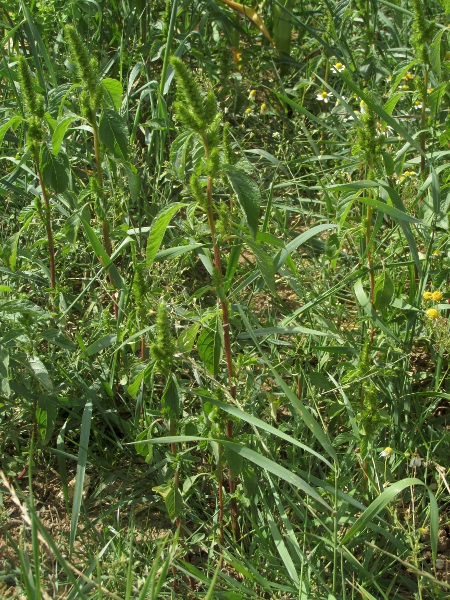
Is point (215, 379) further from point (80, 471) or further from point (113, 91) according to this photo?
point (113, 91)

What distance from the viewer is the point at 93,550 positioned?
2086mm

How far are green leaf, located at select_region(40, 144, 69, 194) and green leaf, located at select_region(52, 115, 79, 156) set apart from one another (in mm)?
27

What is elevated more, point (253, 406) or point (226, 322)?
point (226, 322)

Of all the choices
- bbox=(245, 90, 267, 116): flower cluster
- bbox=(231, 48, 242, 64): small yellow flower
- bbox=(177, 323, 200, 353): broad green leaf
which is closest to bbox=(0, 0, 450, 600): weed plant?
bbox=(177, 323, 200, 353): broad green leaf

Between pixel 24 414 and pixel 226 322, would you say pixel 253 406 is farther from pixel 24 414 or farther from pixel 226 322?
pixel 24 414

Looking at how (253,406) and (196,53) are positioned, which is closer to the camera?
(253,406)

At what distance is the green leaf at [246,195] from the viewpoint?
1759 mm

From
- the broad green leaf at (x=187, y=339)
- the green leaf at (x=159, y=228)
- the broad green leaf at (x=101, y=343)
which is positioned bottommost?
the broad green leaf at (x=101, y=343)

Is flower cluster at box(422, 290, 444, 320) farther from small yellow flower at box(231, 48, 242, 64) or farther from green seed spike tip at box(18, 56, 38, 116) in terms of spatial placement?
small yellow flower at box(231, 48, 242, 64)

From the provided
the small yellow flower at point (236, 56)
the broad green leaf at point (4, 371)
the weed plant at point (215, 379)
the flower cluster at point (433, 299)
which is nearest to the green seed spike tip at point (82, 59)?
the weed plant at point (215, 379)

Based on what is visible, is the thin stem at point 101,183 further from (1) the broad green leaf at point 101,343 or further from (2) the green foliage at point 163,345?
(2) the green foliage at point 163,345

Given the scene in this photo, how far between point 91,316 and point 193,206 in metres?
1.01

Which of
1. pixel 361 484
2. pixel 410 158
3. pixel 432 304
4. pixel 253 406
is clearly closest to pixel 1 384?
pixel 253 406

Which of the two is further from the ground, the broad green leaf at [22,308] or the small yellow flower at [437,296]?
the broad green leaf at [22,308]
